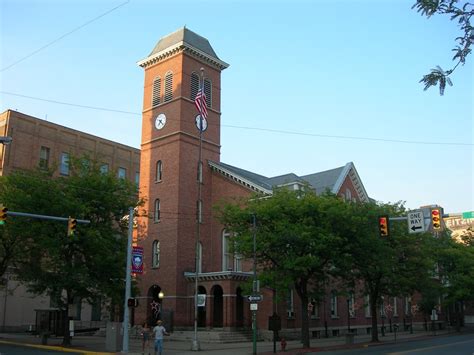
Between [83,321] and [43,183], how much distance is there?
92.8 feet

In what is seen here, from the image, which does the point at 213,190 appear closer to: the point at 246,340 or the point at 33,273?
the point at 246,340

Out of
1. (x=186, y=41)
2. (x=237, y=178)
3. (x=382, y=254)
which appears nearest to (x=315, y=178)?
(x=237, y=178)

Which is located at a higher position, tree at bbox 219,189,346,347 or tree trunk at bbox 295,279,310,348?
tree at bbox 219,189,346,347

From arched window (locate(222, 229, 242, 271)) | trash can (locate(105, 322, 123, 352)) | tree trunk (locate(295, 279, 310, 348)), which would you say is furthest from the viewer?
arched window (locate(222, 229, 242, 271))

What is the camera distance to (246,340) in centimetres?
3947

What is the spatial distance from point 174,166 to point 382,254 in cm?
1996

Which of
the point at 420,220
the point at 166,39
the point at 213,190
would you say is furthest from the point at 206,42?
the point at 420,220

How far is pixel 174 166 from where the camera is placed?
153ft

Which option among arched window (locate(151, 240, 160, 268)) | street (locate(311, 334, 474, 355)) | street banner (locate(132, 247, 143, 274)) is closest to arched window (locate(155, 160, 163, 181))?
arched window (locate(151, 240, 160, 268))

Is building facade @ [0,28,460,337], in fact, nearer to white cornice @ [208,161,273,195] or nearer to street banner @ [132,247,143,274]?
white cornice @ [208,161,273,195]

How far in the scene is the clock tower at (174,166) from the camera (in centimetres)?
4469

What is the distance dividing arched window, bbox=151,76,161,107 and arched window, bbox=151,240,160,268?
13.4 meters

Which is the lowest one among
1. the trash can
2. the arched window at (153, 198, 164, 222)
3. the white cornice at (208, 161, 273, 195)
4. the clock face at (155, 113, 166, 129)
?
the trash can

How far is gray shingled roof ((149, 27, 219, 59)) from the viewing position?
4966 centimetres
